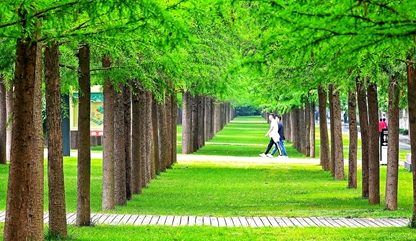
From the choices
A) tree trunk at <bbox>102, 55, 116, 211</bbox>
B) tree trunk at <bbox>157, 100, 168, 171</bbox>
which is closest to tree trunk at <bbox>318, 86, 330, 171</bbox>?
tree trunk at <bbox>157, 100, 168, 171</bbox>

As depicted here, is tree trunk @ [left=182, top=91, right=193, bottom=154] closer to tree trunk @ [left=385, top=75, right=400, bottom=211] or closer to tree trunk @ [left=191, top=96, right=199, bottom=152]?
tree trunk @ [left=191, top=96, right=199, bottom=152]

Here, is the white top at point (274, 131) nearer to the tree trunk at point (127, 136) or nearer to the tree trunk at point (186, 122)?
the tree trunk at point (186, 122)

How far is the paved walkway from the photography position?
1595cm

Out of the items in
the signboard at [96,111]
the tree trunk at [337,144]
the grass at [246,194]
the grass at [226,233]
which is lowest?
the grass at [246,194]

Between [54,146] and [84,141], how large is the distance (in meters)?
2.20

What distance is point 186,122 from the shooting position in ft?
141

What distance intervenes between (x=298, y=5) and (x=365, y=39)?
2.31 ft

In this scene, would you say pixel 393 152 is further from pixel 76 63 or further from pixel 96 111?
pixel 96 111

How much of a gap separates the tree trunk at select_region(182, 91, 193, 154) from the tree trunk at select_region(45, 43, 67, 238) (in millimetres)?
28658

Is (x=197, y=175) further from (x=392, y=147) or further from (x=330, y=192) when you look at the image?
(x=392, y=147)

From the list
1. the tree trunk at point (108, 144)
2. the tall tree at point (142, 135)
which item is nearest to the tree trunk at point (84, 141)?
the tree trunk at point (108, 144)

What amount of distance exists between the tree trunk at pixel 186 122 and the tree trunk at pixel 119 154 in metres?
22.0

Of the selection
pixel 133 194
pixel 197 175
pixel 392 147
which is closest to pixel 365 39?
pixel 392 147

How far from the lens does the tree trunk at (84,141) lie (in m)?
15.6
